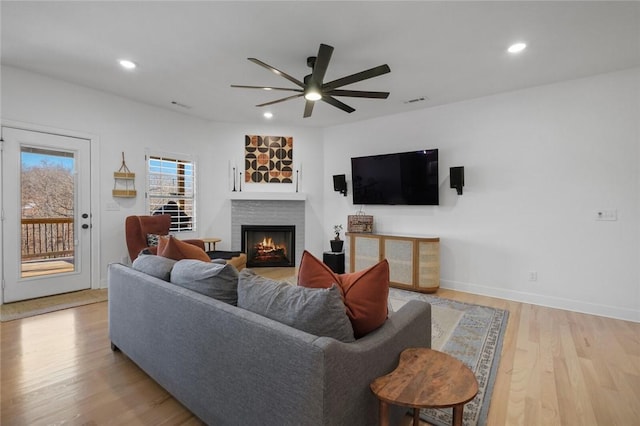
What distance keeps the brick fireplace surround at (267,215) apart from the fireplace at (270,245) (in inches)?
3.8

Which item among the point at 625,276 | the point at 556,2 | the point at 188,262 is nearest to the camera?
the point at 188,262

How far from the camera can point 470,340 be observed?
2688 mm

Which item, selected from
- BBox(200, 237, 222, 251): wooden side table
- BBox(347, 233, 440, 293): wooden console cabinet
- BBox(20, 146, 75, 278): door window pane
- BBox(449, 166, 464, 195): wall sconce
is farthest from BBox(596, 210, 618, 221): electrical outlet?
BBox(20, 146, 75, 278): door window pane

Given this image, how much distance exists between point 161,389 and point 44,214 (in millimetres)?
3173

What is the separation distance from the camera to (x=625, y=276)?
3277 millimetres

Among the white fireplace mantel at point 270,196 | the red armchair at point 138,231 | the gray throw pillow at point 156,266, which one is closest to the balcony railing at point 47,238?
the red armchair at point 138,231

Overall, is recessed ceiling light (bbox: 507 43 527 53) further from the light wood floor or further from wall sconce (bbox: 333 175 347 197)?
wall sconce (bbox: 333 175 347 197)

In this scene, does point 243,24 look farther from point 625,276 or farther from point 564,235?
point 625,276

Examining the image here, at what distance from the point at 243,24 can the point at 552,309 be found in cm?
446

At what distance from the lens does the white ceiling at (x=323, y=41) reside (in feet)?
7.68

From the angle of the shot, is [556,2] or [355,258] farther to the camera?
[355,258]

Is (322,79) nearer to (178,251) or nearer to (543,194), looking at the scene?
(178,251)

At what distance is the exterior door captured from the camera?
348 cm

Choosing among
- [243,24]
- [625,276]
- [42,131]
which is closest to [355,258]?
[625,276]
